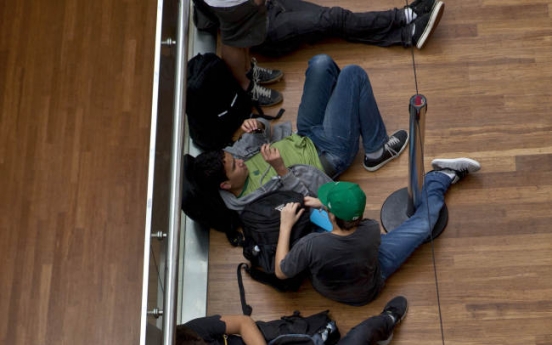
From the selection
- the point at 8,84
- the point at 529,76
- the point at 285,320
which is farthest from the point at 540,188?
the point at 8,84

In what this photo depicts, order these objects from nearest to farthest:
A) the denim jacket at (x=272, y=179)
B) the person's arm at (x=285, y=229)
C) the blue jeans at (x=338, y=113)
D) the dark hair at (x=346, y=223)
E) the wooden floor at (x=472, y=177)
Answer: the dark hair at (x=346, y=223), the person's arm at (x=285, y=229), the wooden floor at (x=472, y=177), the denim jacket at (x=272, y=179), the blue jeans at (x=338, y=113)

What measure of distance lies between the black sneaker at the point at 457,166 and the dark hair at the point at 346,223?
28.1 inches

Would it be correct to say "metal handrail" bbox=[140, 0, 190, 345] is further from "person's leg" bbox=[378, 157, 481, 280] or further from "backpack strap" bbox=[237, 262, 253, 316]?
"person's leg" bbox=[378, 157, 481, 280]

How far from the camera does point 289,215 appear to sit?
3426 mm

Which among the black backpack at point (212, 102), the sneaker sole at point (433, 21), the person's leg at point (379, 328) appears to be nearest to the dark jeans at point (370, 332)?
the person's leg at point (379, 328)

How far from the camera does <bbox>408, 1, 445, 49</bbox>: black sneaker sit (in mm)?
3963

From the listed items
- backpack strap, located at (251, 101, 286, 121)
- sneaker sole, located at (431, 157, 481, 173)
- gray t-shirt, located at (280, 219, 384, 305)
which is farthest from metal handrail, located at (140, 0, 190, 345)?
sneaker sole, located at (431, 157, 481, 173)

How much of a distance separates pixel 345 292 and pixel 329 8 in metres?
1.60

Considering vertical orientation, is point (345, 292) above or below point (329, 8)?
below

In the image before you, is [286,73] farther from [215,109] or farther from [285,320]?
[285,320]

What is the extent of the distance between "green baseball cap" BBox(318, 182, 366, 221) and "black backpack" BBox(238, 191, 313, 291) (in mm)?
382

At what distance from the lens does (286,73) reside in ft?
13.7

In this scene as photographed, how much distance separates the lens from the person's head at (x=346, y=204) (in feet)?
10.0

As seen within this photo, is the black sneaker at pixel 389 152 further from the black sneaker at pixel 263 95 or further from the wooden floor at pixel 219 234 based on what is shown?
the black sneaker at pixel 263 95
